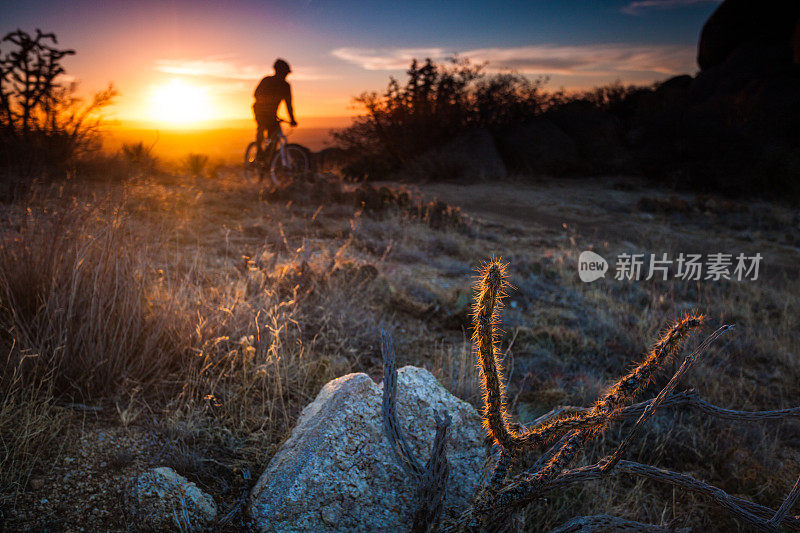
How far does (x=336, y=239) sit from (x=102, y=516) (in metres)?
4.91

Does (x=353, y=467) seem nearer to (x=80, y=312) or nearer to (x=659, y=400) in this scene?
(x=659, y=400)

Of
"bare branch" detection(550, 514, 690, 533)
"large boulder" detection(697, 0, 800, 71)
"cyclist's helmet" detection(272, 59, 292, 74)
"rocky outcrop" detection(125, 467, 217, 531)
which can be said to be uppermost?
"large boulder" detection(697, 0, 800, 71)

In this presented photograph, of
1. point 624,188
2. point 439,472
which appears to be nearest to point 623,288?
point 439,472

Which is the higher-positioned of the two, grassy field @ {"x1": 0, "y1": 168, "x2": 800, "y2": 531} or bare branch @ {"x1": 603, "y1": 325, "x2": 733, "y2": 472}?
bare branch @ {"x1": 603, "y1": 325, "x2": 733, "y2": 472}

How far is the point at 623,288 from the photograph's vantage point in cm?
547

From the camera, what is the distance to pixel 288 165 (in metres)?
9.33

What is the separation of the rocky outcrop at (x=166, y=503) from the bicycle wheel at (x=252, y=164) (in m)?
8.46

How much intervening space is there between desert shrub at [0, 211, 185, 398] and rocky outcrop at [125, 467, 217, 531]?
0.74 m

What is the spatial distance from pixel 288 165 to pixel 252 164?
0.93 m

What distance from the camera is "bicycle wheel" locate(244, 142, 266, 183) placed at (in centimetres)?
955

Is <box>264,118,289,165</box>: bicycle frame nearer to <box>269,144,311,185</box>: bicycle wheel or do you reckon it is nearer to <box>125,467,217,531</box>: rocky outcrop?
<box>269,144,311,185</box>: bicycle wheel

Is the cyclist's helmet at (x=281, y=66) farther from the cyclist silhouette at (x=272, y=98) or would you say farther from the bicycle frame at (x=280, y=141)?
the bicycle frame at (x=280, y=141)

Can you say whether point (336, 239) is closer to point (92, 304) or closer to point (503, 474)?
point (92, 304)

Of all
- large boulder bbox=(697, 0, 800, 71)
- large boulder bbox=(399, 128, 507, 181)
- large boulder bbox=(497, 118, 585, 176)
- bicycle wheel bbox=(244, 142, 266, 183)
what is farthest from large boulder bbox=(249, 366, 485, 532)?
large boulder bbox=(697, 0, 800, 71)
